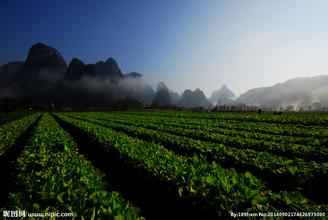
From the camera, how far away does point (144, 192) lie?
26.9 ft

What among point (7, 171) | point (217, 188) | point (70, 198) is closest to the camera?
point (70, 198)

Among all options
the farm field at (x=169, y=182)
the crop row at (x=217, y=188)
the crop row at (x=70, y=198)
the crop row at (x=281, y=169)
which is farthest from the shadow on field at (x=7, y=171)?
the crop row at (x=281, y=169)

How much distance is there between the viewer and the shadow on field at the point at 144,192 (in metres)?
6.08

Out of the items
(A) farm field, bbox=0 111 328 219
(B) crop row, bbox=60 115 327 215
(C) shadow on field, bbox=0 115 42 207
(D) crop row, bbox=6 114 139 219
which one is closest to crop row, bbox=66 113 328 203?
(A) farm field, bbox=0 111 328 219

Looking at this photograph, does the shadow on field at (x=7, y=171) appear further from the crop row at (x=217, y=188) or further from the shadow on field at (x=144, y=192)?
the crop row at (x=217, y=188)

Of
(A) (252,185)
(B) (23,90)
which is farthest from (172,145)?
(B) (23,90)

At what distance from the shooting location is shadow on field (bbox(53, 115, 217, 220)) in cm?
608

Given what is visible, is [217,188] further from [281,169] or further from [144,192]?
[144,192]

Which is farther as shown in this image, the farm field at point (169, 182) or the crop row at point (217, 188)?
the crop row at point (217, 188)

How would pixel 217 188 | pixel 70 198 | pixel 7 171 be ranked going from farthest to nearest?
pixel 7 171 → pixel 217 188 → pixel 70 198


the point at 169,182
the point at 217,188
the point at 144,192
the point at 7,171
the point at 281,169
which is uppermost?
the point at 217,188

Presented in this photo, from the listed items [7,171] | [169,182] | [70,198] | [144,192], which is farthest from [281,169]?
[7,171]

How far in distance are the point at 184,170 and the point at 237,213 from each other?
2566 millimetres

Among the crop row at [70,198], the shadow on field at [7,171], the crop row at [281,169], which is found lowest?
the shadow on field at [7,171]
